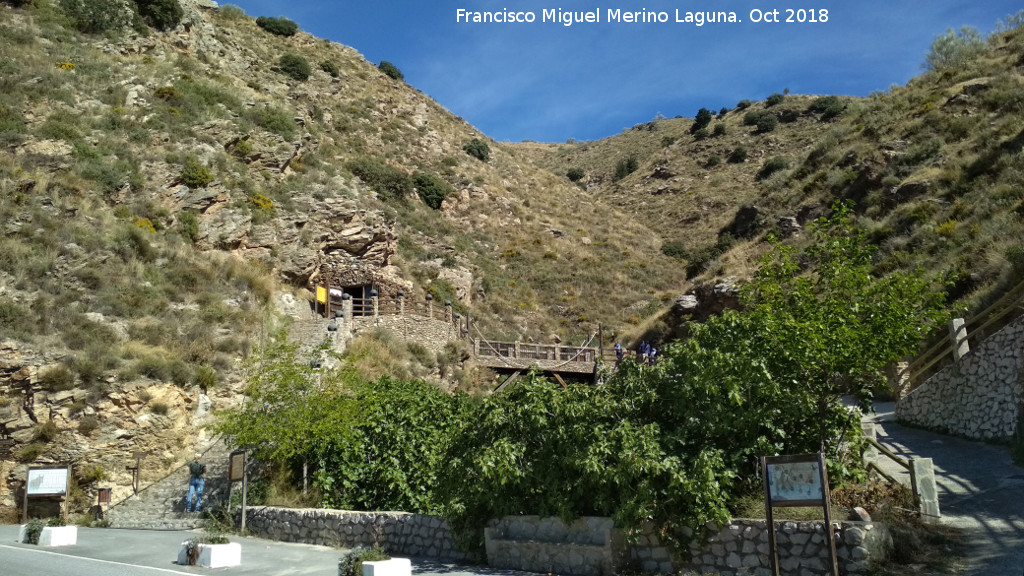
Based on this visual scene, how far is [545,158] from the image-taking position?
102 m

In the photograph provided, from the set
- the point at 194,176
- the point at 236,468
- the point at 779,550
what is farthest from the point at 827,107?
the point at 779,550

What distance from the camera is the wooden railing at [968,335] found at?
675 inches

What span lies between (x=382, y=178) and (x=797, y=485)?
154 feet

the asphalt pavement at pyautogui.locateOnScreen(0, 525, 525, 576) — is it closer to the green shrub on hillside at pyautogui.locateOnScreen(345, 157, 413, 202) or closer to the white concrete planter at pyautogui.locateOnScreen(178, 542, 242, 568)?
the white concrete planter at pyautogui.locateOnScreen(178, 542, 242, 568)

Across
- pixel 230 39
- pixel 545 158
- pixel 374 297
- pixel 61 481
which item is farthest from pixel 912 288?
pixel 545 158

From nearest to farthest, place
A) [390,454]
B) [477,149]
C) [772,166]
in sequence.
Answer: [390,454] < [477,149] < [772,166]

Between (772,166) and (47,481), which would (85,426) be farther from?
(772,166)

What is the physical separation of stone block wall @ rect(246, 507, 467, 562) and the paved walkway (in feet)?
25.2

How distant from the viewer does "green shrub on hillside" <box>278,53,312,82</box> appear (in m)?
61.3

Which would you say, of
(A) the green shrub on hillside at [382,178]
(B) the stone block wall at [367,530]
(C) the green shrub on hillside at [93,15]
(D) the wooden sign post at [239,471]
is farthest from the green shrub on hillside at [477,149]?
(B) the stone block wall at [367,530]

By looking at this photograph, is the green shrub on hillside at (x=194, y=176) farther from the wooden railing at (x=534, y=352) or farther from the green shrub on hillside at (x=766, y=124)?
the green shrub on hillside at (x=766, y=124)

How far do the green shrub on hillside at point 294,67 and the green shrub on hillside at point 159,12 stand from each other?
13166 millimetres

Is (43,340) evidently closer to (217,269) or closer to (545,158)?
(217,269)

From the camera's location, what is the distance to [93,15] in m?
42.5
